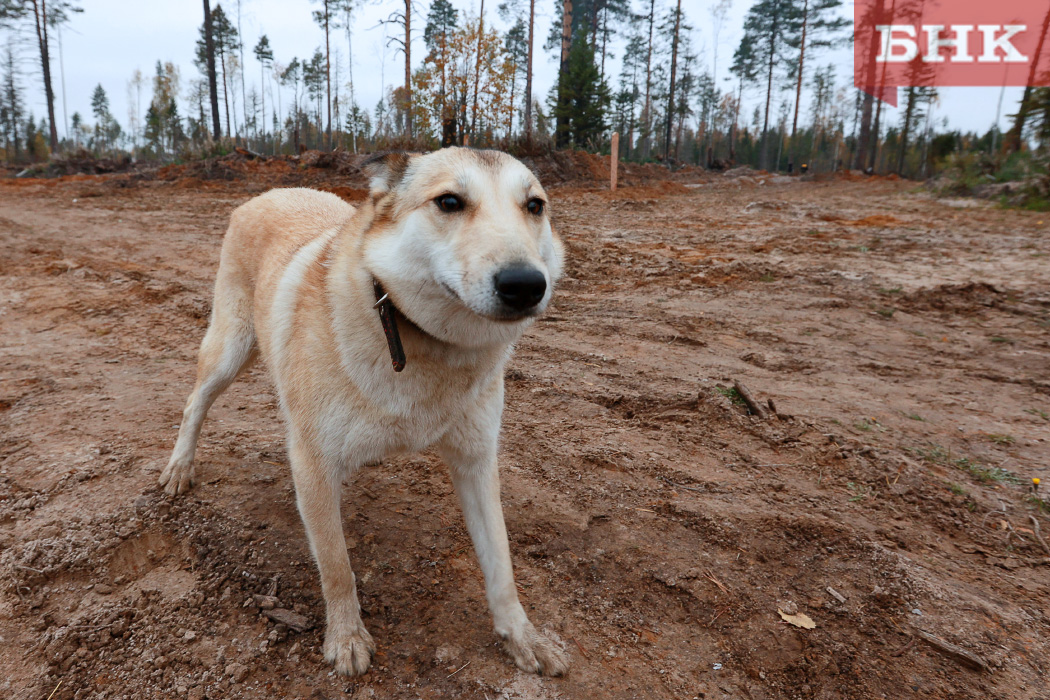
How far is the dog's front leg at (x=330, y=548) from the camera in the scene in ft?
6.83

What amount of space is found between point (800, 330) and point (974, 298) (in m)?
2.25

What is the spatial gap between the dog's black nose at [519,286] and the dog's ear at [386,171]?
33.0 inches

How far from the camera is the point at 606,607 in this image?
2.33m

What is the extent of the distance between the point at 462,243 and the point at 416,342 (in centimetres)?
40

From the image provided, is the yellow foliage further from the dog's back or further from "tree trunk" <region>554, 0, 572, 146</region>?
the dog's back

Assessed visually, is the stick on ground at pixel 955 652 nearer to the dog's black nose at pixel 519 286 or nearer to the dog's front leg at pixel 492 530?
the dog's front leg at pixel 492 530

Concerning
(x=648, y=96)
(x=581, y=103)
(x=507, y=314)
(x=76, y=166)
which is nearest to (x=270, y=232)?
(x=507, y=314)

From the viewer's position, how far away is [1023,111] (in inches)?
628

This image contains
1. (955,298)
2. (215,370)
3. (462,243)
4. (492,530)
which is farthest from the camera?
(955,298)

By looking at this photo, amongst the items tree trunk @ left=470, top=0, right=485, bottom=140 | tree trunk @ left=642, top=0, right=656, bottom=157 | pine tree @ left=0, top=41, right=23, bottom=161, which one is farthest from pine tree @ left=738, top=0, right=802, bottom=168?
pine tree @ left=0, top=41, right=23, bottom=161

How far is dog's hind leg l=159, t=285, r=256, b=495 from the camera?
2.92 meters

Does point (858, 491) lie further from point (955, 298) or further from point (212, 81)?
point (212, 81)

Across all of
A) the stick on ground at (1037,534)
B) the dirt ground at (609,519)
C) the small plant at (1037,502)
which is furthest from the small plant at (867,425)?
the stick on ground at (1037,534)

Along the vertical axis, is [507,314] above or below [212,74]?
below
